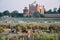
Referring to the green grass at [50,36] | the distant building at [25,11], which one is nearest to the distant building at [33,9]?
the distant building at [25,11]

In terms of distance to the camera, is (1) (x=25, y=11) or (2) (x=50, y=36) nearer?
(2) (x=50, y=36)

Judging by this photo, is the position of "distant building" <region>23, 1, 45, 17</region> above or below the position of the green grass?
above

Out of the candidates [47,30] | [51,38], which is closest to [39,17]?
[47,30]

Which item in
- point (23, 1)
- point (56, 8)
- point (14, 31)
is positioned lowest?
point (14, 31)

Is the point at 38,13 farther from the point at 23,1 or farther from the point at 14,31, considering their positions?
the point at 14,31

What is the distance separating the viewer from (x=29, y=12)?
2646mm

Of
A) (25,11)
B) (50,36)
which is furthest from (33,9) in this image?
(50,36)

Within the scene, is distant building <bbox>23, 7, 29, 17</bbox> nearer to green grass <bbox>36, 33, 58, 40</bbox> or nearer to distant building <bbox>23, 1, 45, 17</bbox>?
distant building <bbox>23, 1, 45, 17</bbox>

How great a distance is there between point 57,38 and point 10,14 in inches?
43.0

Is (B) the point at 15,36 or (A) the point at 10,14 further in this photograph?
(A) the point at 10,14

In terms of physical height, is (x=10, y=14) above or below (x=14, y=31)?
above

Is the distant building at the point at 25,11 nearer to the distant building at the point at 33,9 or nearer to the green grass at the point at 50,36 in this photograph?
the distant building at the point at 33,9

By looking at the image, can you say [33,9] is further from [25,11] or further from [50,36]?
[50,36]

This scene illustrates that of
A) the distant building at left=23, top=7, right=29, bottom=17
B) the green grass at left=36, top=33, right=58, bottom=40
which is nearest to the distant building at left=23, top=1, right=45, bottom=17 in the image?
the distant building at left=23, top=7, right=29, bottom=17
